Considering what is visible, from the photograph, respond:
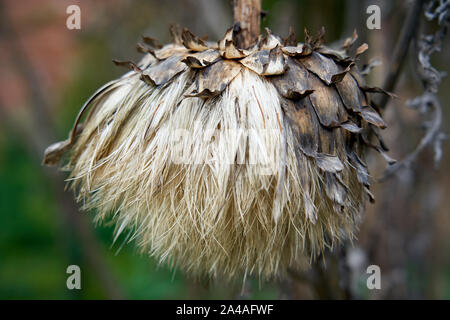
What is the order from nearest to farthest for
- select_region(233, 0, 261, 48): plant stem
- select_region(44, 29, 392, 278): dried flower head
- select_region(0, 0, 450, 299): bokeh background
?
select_region(44, 29, 392, 278): dried flower head < select_region(233, 0, 261, 48): plant stem < select_region(0, 0, 450, 299): bokeh background

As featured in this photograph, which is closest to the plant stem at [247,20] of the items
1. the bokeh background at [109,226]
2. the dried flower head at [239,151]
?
the dried flower head at [239,151]

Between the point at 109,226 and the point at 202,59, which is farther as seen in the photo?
the point at 109,226

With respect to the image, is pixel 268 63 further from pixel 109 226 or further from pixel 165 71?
pixel 109 226

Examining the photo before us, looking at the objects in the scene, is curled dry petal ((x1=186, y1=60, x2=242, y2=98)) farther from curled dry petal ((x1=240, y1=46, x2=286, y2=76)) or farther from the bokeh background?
the bokeh background

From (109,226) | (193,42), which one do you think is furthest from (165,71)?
(109,226)

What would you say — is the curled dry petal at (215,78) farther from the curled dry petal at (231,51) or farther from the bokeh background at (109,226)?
the bokeh background at (109,226)

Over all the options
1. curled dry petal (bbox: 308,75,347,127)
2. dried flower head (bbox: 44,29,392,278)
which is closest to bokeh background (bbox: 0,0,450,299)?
dried flower head (bbox: 44,29,392,278)
